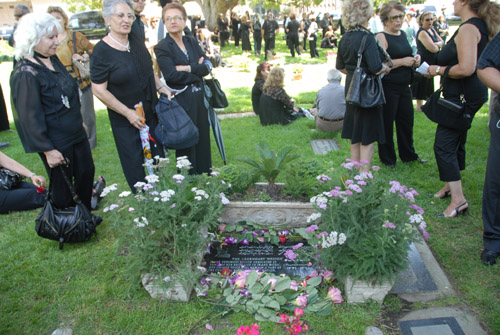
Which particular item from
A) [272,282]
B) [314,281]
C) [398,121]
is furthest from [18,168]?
[398,121]

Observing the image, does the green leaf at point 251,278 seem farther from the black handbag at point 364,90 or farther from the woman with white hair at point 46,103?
the black handbag at point 364,90

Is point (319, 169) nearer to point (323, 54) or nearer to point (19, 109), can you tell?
point (19, 109)

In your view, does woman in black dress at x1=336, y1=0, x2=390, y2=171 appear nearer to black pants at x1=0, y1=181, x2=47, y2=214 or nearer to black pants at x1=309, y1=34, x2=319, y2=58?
black pants at x1=0, y1=181, x2=47, y2=214

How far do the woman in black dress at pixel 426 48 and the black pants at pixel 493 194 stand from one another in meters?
3.14

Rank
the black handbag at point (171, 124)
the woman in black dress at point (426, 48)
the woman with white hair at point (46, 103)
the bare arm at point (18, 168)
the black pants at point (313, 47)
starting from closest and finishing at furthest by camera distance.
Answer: the woman with white hair at point (46, 103), the bare arm at point (18, 168), the black handbag at point (171, 124), the woman in black dress at point (426, 48), the black pants at point (313, 47)

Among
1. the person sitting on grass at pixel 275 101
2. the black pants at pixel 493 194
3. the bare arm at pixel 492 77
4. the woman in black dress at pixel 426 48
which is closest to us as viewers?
the bare arm at pixel 492 77

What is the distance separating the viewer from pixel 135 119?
3.56 metres

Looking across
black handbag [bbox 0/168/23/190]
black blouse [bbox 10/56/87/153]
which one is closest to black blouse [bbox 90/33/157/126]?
black blouse [bbox 10/56/87/153]

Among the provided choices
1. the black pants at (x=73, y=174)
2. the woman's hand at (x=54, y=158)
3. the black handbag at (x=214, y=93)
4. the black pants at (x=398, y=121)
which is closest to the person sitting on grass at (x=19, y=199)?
the black pants at (x=73, y=174)

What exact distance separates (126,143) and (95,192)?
3.81 feet

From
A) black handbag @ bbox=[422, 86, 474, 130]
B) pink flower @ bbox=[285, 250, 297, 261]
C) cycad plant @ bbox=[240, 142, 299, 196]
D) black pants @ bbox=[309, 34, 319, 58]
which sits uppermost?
black handbag @ bbox=[422, 86, 474, 130]

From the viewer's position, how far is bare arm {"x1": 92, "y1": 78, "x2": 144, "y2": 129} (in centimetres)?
342

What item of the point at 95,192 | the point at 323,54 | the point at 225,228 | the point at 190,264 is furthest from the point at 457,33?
the point at 323,54

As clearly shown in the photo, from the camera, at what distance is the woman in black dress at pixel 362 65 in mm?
3875
